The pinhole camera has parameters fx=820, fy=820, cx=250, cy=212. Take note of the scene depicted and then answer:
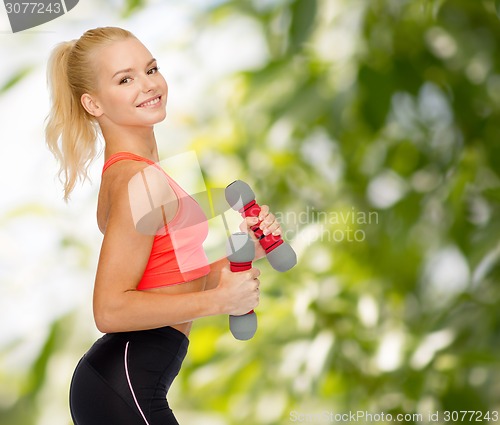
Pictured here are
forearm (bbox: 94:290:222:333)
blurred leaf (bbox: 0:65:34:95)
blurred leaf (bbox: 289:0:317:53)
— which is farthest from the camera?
blurred leaf (bbox: 0:65:34:95)

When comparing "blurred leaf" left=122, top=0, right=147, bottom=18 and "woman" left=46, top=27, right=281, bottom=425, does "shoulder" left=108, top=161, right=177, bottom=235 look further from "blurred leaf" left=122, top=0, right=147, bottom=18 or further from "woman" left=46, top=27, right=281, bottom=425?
"blurred leaf" left=122, top=0, right=147, bottom=18

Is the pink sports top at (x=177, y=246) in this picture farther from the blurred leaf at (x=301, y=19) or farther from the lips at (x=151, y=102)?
the blurred leaf at (x=301, y=19)

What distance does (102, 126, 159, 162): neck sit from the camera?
48 centimetres

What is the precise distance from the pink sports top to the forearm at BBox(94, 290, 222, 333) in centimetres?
2

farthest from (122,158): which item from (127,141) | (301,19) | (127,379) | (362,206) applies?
(362,206)

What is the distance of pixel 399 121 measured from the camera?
2.43 ft

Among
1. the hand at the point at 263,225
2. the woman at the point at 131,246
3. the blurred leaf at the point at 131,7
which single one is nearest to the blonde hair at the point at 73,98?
the woman at the point at 131,246

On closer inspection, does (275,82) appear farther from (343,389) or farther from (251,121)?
(343,389)

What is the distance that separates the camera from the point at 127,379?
446mm

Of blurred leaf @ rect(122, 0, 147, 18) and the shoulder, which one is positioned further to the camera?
blurred leaf @ rect(122, 0, 147, 18)

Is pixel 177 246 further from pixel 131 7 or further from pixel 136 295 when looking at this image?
pixel 131 7

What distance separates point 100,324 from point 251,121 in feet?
1.35

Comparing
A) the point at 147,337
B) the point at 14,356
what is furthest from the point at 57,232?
A: the point at 147,337

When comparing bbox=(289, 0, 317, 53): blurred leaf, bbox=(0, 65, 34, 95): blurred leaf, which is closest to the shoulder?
bbox=(289, 0, 317, 53): blurred leaf
